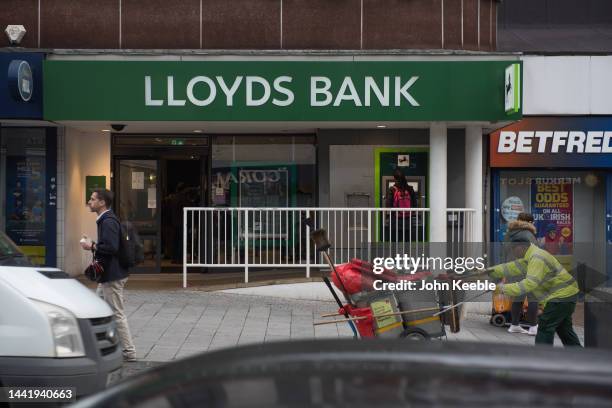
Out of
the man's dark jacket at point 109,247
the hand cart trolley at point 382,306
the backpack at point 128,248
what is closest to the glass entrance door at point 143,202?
the backpack at point 128,248

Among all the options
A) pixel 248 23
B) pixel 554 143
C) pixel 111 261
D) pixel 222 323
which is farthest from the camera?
pixel 554 143

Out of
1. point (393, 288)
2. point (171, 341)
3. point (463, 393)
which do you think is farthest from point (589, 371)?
point (171, 341)

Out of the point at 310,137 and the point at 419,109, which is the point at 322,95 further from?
the point at 310,137

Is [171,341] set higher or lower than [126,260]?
lower

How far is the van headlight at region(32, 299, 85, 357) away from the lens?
572 centimetres

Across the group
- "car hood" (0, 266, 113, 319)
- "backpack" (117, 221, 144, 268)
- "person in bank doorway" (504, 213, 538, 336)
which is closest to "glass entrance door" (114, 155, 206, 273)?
"person in bank doorway" (504, 213, 538, 336)

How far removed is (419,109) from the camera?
43.5 ft

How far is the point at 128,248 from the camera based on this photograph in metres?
8.85

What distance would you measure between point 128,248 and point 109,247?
234 millimetres

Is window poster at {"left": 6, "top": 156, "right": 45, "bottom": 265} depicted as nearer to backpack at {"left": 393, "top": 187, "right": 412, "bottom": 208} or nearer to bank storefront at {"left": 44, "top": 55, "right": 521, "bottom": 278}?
bank storefront at {"left": 44, "top": 55, "right": 521, "bottom": 278}

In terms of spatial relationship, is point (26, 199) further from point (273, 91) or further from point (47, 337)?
point (47, 337)

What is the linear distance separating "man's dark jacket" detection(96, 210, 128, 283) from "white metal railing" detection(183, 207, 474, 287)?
15.9 ft

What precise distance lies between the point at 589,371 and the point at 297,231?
38.5 feet

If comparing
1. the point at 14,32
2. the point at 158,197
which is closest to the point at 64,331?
the point at 14,32
